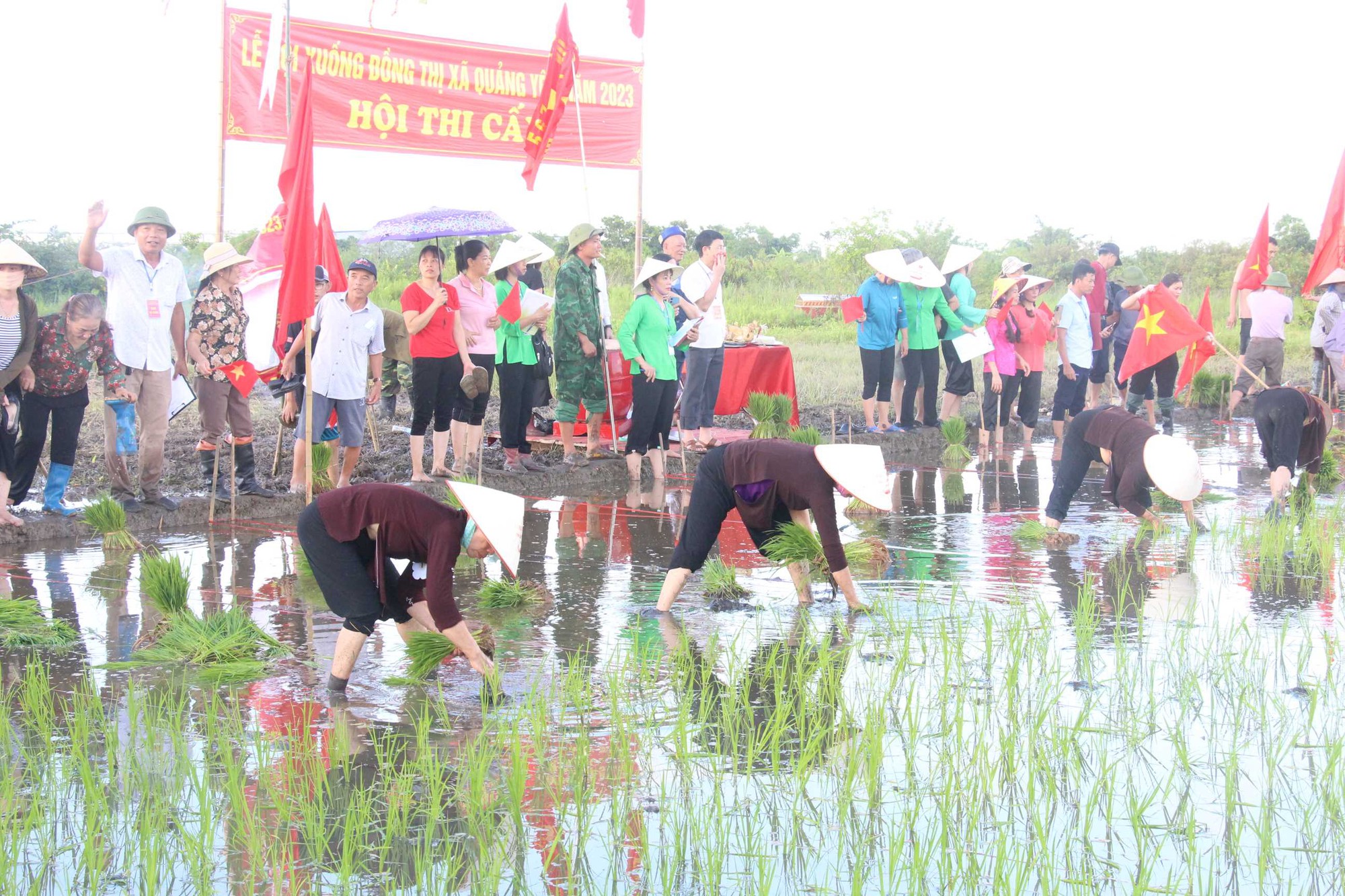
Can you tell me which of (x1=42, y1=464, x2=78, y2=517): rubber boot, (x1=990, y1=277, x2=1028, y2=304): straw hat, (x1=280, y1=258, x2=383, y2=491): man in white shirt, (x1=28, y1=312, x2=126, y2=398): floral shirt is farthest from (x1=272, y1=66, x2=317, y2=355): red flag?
Result: (x1=990, y1=277, x2=1028, y2=304): straw hat

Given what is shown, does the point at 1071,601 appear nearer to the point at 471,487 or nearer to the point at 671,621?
the point at 671,621

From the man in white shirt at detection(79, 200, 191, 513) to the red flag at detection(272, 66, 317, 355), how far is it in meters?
1.14

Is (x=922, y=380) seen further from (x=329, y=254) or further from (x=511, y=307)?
(x=329, y=254)

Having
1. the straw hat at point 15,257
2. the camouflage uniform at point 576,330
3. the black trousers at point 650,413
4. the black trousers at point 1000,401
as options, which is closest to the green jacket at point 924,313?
the black trousers at point 1000,401

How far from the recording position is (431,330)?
9.47 metres

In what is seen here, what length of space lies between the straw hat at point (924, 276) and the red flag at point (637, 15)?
153 inches

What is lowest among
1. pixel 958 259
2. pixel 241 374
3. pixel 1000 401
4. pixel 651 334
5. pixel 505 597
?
pixel 505 597

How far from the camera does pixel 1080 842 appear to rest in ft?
13.2

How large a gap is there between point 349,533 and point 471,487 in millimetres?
538

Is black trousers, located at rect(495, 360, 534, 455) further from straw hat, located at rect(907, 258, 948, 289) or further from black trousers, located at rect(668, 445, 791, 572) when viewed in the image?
black trousers, located at rect(668, 445, 791, 572)

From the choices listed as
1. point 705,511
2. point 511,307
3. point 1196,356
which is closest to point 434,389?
point 511,307

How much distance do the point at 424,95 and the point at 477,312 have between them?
3814mm

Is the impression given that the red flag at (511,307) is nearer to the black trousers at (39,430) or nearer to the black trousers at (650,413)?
the black trousers at (650,413)

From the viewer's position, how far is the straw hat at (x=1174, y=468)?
7.49 meters
